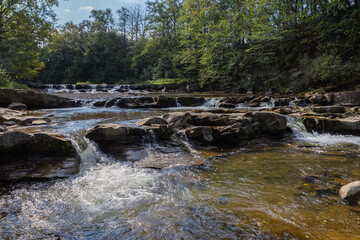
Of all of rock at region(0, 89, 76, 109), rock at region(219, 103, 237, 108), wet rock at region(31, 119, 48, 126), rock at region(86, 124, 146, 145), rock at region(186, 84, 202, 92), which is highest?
rock at region(186, 84, 202, 92)

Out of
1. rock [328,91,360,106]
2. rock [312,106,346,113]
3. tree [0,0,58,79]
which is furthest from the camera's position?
tree [0,0,58,79]

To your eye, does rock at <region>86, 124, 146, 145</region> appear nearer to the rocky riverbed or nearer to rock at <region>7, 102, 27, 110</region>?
the rocky riverbed

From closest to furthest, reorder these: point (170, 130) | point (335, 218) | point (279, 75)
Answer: point (335, 218)
point (170, 130)
point (279, 75)

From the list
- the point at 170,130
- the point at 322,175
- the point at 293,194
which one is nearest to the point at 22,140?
the point at 170,130

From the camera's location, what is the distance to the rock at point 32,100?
32.1 ft

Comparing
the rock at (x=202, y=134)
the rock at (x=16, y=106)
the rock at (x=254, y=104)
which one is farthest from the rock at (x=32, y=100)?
the rock at (x=254, y=104)

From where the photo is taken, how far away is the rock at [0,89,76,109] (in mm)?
9797

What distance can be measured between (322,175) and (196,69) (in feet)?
66.6

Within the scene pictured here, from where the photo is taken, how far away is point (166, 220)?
2420mm

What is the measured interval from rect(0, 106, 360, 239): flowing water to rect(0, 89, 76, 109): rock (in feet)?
27.0

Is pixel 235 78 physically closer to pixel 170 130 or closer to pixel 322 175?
pixel 170 130

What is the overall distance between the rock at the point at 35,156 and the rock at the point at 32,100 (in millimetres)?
7915

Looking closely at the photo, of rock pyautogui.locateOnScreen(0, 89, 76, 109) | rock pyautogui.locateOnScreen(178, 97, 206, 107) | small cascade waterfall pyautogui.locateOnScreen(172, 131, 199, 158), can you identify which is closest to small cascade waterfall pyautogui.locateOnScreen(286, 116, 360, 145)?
small cascade waterfall pyautogui.locateOnScreen(172, 131, 199, 158)

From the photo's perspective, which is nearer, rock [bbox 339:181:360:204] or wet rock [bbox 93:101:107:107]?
rock [bbox 339:181:360:204]
